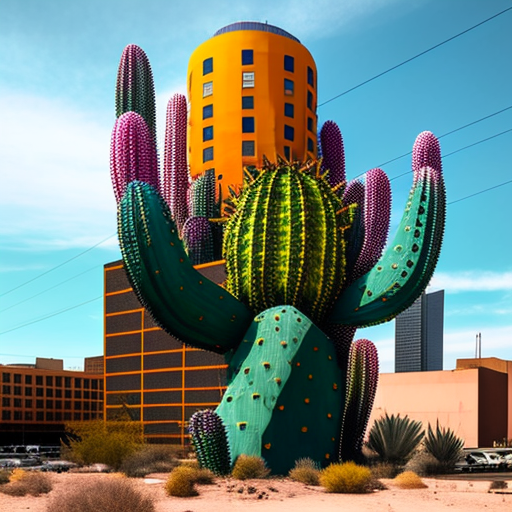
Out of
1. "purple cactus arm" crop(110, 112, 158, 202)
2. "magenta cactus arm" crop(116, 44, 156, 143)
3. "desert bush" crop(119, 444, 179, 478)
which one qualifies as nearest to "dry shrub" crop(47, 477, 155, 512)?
"desert bush" crop(119, 444, 179, 478)

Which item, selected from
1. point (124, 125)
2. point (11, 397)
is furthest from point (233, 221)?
point (11, 397)

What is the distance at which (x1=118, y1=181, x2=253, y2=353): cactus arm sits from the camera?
19.6 meters

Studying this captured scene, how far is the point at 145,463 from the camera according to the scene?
76.9 ft

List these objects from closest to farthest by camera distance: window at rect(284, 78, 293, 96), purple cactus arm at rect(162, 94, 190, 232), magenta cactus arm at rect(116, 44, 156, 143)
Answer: magenta cactus arm at rect(116, 44, 156, 143) < purple cactus arm at rect(162, 94, 190, 232) < window at rect(284, 78, 293, 96)

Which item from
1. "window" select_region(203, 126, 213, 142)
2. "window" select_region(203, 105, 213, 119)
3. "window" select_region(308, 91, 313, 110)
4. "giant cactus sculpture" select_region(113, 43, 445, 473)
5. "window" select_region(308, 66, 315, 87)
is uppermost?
"window" select_region(308, 66, 315, 87)

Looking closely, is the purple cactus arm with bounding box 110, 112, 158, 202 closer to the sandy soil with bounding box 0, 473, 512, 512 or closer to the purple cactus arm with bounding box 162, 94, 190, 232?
the sandy soil with bounding box 0, 473, 512, 512

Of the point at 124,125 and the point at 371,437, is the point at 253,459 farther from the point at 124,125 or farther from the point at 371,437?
the point at 124,125

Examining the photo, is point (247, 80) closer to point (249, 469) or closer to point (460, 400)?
point (460, 400)

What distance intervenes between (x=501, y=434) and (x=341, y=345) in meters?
25.7

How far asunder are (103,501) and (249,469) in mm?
6482

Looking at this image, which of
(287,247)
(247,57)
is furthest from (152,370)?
(287,247)

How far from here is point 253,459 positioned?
19.0 metres

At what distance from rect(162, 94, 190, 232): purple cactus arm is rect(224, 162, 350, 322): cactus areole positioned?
1183 cm

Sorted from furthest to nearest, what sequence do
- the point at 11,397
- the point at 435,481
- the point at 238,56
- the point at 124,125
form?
1. the point at 11,397
2. the point at 238,56
3. the point at 124,125
4. the point at 435,481
